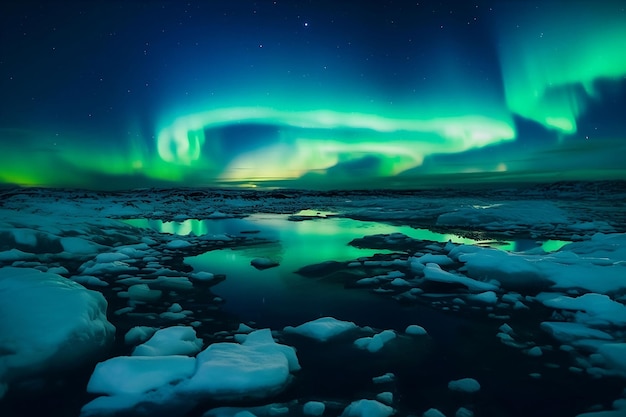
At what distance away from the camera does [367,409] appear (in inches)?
70.4

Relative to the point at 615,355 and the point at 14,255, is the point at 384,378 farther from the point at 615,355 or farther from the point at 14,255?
the point at 14,255

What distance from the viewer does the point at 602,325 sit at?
9.46 feet

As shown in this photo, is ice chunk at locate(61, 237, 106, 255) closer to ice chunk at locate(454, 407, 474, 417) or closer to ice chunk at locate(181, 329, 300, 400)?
ice chunk at locate(181, 329, 300, 400)

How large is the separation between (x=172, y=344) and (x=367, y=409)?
1431mm


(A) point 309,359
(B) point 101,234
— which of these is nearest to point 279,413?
(A) point 309,359

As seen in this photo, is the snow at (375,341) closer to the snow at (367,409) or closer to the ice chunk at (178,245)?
the snow at (367,409)

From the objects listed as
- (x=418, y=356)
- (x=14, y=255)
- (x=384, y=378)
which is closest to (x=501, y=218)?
(x=418, y=356)

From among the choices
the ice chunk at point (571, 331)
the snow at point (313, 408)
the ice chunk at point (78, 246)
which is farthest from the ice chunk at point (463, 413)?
the ice chunk at point (78, 246)

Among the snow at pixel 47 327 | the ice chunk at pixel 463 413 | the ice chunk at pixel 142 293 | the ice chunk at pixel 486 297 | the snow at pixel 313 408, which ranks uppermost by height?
the snow at pixel 47 327

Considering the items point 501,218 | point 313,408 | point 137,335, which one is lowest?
point 501,218

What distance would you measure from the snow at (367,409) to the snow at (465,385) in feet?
1.55

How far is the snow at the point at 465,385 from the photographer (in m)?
2.04

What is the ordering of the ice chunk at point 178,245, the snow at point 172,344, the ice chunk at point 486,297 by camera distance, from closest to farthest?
the snow at point 172,344
the ice chunk at point 486,297
the ice chunk at point 178,245

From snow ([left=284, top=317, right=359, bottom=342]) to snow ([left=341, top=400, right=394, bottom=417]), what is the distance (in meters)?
0.87
